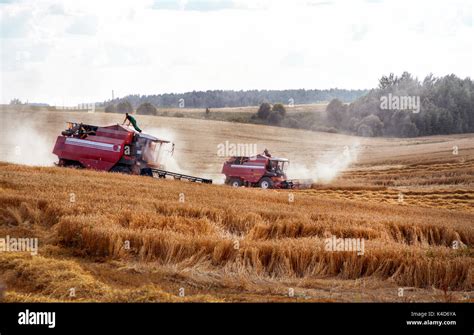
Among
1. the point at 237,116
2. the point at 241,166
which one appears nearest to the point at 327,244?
the point at 241,166

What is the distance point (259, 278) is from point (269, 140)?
4884 cm

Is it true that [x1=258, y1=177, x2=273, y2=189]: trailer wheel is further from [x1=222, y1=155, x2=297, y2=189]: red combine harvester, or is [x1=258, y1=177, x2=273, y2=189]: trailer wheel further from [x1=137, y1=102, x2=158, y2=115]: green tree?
Answer: [x1=137, y1=102, x2=158, y2=115]: green tree

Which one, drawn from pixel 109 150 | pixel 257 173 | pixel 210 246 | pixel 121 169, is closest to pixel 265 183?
pixel 257 173

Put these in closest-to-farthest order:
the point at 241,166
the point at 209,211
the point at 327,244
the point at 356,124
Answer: the point at 327,244 < the point at 209,211 < the point at 241,166 < the point at 356,124

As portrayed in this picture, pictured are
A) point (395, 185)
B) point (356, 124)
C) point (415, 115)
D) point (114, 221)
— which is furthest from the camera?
point (356, 124)

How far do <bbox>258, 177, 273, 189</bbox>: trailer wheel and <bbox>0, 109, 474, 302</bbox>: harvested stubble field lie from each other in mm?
9050

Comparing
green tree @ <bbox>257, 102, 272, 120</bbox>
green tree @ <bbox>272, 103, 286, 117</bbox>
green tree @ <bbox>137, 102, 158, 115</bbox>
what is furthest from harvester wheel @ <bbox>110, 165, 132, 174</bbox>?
green tree @ <bbox>272, 103, 286, 117</bbox>

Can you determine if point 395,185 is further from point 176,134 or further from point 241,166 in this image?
point 176,134

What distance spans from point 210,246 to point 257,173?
19.1 m

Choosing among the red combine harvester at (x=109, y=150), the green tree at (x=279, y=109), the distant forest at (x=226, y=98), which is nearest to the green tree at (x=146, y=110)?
the green tree at (x=279, y=109)

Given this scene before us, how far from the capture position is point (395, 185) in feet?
126

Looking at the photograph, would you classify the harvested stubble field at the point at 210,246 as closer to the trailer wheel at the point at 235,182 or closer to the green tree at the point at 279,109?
the trailer wheel at the point at 235,182
